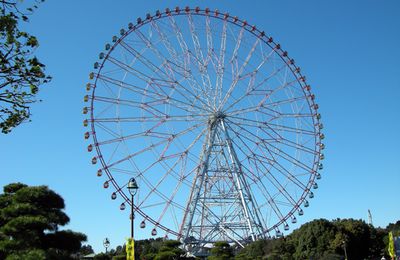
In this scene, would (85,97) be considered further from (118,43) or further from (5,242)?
(5,242)

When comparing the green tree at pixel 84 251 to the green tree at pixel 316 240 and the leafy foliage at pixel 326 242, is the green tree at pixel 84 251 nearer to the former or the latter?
the leafy foliage at pixel 326 242

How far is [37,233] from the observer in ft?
78.2

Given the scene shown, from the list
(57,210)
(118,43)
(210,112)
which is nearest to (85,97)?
(118,43)

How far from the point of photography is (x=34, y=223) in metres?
23.5

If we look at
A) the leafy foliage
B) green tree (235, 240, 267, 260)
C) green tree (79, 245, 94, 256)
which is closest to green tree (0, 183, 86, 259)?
green tree (79, 245, 94, 256)

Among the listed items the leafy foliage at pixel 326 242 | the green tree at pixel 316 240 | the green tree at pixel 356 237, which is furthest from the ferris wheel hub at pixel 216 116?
the green tree at pixel 356 237

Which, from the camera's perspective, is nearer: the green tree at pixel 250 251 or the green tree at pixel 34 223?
the green tree at pixel 34 223

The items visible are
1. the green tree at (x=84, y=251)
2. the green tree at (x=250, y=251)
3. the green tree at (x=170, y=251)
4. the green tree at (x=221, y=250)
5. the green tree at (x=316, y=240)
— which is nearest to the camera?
the green tree at (x=84, y=251)

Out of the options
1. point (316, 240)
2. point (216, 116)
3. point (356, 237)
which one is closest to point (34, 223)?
point (216, 116)

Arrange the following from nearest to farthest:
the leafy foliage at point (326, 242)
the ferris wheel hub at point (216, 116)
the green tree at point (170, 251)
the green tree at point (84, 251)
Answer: the green tree at point (84, 251)
the green tree at point (170, 251)
the ferris wheel hub at point (216, 116)
the leafy foliage at point (326, 242)

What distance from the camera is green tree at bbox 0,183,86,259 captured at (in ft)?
75.3

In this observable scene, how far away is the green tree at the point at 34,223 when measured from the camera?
22938mm

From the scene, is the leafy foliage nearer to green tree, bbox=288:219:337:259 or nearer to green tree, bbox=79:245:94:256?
green tree, bbox=288:219:337:259

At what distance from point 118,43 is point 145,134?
8.07 m
